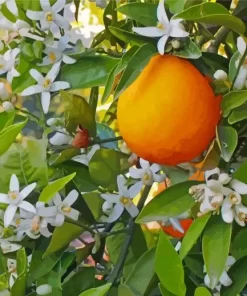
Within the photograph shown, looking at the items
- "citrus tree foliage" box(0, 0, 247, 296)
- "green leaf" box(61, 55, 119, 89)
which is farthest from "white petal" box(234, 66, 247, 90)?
"green leaf" box(61, 55, 119, 89)

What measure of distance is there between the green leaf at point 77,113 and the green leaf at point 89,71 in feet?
0.05

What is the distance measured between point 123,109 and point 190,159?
57mm

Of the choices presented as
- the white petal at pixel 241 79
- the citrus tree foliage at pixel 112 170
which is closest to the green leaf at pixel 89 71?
the citrus tree foliage at pixel 112 170

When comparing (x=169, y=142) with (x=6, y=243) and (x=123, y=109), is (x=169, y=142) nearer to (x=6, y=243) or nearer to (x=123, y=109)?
(x=123, y=109)

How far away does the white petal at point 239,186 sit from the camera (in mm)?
400

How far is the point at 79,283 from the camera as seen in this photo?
0.50 m

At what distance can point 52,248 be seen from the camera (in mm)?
467

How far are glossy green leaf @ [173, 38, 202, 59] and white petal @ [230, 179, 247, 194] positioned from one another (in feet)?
0.28

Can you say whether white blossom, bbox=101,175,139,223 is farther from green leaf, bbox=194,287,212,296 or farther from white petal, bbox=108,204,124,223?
green leaf, bbox=194,287,212,296

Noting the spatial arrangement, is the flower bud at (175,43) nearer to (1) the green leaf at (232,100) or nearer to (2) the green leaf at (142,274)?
(1) the green leaf at (232,100)

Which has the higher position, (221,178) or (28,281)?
(221,178)

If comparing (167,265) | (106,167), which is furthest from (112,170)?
(167,265)

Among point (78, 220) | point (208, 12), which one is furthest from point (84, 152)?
point (208, 12)

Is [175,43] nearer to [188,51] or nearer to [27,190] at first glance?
[188,51]
